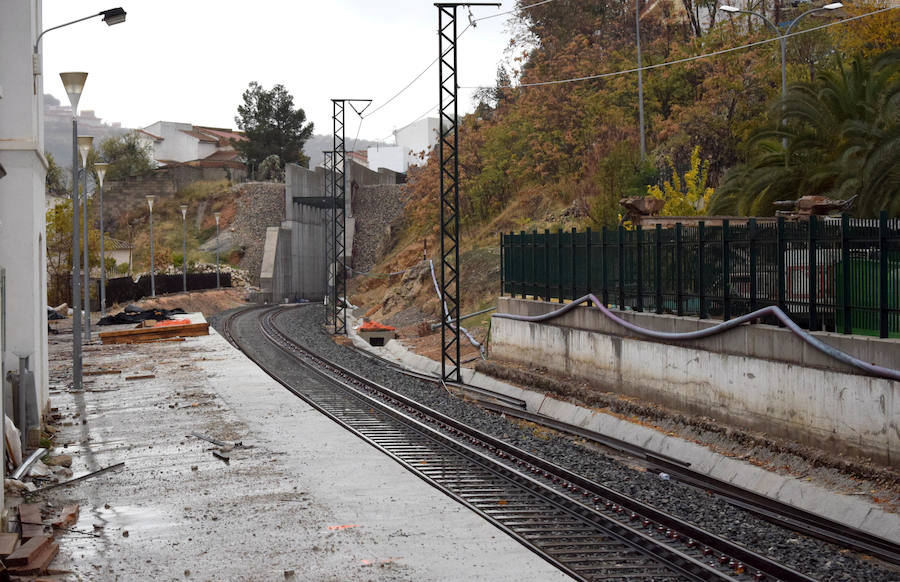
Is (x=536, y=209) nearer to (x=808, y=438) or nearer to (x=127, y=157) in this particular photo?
(x=808, y=438)

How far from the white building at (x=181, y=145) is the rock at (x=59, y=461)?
363 feet

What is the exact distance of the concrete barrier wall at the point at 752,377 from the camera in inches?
536

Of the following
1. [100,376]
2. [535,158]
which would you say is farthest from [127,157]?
[100,376]

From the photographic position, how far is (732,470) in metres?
15.1

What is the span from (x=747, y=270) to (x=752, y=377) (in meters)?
2.57

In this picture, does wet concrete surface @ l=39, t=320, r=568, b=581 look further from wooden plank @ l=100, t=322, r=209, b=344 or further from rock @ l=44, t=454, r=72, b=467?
wooden plank @ l=100, t=322, r=209, b=344

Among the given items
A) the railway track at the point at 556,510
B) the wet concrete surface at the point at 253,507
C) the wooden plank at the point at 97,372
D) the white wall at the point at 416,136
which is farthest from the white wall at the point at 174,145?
the railway track at the point at 556,510

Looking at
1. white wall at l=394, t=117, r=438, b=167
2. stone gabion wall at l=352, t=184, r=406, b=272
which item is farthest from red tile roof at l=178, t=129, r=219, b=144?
stone gabion wall at l=352, t=184, r=406, b=272

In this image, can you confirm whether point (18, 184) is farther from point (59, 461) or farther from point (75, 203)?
point (75, 203)

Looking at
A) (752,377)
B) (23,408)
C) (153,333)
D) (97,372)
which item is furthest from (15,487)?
(153,333)

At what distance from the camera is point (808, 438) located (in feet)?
48.8

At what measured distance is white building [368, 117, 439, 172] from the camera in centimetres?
12750

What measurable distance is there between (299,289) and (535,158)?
36.7 meters

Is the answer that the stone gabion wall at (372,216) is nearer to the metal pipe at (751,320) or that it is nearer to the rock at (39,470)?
the metal pipe at (751,320)
